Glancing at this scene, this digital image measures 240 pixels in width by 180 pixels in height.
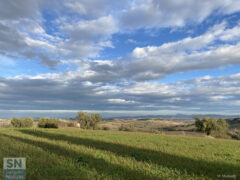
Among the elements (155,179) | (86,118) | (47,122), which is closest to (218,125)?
(86,118)

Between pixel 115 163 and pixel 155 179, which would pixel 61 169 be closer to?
pixel 115 163

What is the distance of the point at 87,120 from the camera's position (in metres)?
74.2

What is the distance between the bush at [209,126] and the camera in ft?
206

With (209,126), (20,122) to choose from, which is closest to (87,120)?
(20,122)

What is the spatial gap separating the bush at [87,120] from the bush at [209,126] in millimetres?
40518

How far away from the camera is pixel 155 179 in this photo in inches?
291

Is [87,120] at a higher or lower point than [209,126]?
higher

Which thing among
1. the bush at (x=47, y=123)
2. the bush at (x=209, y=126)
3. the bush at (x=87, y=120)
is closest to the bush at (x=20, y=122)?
the bush at (x=47, y=123)

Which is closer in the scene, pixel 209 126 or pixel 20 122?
pixel 209 126

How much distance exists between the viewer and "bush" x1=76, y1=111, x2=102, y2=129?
243 feet

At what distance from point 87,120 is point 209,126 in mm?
47697

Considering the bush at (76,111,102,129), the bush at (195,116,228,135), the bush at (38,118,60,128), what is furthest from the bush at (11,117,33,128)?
the bush at (195,116,228,135)

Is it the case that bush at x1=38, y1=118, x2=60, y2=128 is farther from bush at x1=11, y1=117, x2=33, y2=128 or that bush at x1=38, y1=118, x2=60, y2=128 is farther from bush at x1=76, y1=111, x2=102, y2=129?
bush at x1=76, y1=111, x2=102, y2=129

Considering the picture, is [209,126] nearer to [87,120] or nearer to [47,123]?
[87,120]
